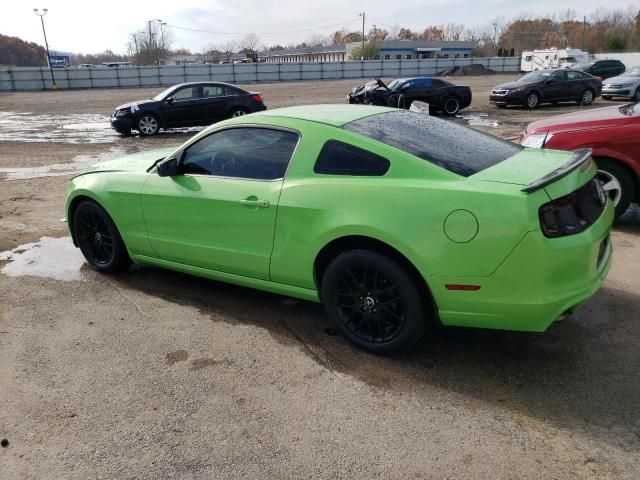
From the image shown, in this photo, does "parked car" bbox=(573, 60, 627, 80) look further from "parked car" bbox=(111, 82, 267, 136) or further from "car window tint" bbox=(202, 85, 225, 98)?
"car window tint" bbox=(202, 85, 225, 98)

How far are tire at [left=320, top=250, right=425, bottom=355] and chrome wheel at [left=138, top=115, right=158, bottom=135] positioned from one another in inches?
535

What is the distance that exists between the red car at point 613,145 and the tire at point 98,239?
4.57m

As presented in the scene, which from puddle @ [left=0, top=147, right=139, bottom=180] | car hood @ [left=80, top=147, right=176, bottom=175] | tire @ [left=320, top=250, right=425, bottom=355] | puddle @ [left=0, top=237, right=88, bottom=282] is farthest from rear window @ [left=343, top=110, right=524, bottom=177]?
puddle @ [left=0, top=147, right=139, bottom=180]

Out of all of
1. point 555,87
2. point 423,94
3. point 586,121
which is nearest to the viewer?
point 586,121

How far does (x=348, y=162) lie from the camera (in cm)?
354

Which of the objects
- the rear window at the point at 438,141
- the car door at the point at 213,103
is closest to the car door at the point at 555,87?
the car door at the point at 213,103

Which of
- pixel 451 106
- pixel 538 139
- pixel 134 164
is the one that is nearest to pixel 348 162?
pixel 134 164

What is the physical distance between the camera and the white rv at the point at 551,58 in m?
41.3

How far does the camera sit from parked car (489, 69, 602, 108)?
20812mm

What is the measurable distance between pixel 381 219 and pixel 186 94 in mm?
14096

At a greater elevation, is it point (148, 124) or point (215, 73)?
point (215, 73)

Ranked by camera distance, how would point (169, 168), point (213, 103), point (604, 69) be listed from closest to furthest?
1. point (169, 168)
2. point (213, 103)
3. point (604, 69)

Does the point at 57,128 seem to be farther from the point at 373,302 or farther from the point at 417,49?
the point at 417,49

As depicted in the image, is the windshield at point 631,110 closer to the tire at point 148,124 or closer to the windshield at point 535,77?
the tire at point 148,124
